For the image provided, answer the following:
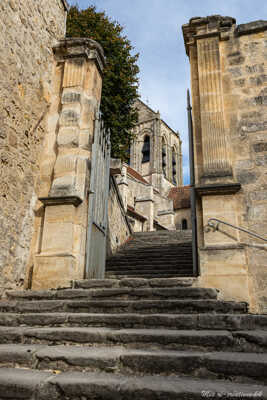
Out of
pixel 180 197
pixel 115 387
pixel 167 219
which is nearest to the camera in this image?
pixel 115 387

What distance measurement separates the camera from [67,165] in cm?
527

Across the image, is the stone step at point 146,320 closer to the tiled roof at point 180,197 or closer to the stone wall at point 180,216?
the stone wall at point 180,216

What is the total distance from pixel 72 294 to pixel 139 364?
5.48ft

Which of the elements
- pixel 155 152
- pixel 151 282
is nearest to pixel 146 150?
pixel 155 152

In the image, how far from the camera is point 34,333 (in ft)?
9.15

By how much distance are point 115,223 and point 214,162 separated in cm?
530

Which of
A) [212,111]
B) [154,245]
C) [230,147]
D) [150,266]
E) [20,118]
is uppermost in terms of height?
[212,111]

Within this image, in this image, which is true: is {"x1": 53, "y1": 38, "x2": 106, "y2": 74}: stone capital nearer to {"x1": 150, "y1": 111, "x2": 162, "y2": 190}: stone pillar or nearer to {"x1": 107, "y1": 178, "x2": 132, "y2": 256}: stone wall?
{"x1": 107, "y1": 178, "x2": 132, "y2": 256}: stone wall

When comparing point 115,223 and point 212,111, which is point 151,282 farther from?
point 115,223

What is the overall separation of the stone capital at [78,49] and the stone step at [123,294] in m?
4.19

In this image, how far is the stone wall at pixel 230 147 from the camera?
4.40 metres

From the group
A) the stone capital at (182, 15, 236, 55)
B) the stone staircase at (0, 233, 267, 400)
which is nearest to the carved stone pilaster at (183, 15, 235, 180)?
the stone capital at (182, 15, 236, 55)

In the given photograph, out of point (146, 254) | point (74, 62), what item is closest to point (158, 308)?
point (74, 62)

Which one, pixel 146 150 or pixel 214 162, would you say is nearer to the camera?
pixel 214 162
